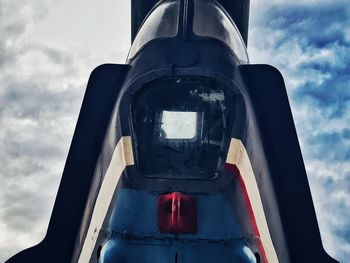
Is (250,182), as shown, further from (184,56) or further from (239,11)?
(239,11)

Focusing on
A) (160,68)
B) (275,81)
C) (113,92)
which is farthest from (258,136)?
(113,92)

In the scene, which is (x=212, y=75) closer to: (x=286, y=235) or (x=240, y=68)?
(x=240, y=68)

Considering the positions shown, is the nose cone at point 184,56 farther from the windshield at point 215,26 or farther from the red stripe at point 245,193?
the red stripe at point 245,193

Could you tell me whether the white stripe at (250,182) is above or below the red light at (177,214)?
above

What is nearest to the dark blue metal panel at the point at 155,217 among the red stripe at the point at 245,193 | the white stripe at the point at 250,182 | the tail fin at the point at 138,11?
the red stripe at the point at 245,193

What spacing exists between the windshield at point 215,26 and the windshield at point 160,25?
0.30 meters

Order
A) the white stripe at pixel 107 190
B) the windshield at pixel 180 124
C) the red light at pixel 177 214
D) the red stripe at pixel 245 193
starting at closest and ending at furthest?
the red light at pixel 177 214
the red stripe at pixel 245 193
the white stripe at pixel 107 190
the windshield at pixel 180 124

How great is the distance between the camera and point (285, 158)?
20.4 ft

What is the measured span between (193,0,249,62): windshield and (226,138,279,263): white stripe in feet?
5.94

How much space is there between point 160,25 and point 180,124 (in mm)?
1853

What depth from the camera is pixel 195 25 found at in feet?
23.9

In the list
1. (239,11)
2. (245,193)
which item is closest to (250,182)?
(245,193)

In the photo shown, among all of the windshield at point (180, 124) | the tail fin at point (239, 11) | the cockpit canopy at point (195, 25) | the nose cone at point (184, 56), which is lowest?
the windshield at point (180, 124)

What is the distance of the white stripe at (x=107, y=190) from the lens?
5.93m
